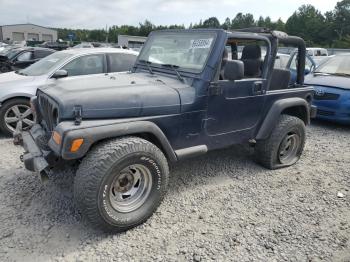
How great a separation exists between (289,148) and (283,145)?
34cm

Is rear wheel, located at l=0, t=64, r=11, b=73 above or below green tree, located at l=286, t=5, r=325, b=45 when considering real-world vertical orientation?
below

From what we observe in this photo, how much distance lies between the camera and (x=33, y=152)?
329cm

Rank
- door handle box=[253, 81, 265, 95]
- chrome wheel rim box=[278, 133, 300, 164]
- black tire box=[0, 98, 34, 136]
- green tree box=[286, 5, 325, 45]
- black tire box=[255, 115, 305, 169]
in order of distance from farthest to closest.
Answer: green tree box=[286, 5, 325, 45], black tire box=[0, 98, 34, 136], chrome wheel rim box=[278, 133, 300, 164], black tire box=[255, 115, 305, 169], door handle box=[253, 81, 265, 95]

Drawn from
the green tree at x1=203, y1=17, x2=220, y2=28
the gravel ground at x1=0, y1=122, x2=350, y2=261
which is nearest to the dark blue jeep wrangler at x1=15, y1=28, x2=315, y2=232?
the gravel ground at x1=0, y1=122, x2=350, y2=261

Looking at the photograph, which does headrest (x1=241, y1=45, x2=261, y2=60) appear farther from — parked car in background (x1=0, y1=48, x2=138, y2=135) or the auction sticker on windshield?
parked car in background (x1=0, y1=48, x2=138, y2=135)

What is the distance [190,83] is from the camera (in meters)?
3.70

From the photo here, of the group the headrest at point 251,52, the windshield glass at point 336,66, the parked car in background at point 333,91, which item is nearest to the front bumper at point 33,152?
the headrest at point 251,52

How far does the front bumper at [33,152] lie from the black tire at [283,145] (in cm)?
292

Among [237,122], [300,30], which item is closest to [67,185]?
[237,122]

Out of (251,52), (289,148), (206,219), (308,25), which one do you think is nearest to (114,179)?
(206,219)

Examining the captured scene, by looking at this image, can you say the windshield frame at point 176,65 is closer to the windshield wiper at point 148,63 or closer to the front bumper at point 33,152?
the windshield wiper at point 148,63

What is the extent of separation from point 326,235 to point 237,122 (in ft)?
5.29

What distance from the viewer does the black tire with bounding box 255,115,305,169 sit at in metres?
4.58

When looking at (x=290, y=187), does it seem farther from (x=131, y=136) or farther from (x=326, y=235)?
(x=131, y=136)
